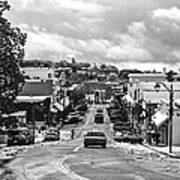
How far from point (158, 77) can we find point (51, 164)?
397ft

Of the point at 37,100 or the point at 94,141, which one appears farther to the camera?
the point at 37,100

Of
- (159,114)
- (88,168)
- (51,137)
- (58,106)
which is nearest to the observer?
(88,168)

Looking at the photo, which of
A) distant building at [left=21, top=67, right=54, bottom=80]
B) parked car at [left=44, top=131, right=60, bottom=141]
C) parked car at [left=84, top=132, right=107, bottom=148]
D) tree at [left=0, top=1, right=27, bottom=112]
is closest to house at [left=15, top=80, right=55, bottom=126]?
distant building at [left=21, top=67, right=54, bottom=80]

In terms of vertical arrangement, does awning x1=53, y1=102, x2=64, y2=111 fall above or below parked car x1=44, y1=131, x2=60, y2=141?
above

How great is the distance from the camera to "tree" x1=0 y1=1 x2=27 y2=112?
32.4 m

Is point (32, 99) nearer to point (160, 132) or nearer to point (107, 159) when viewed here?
point (160, 132)

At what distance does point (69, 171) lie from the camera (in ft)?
81.3

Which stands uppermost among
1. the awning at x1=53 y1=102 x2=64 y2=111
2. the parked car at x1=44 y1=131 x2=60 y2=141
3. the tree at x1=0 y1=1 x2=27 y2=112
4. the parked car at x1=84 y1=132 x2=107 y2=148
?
the tree at x1=0 y1=1 x2=27 y2=112

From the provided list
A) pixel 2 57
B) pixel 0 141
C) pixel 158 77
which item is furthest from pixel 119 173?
pixel 158 77

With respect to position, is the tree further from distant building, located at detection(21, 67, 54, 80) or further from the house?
distant building, located at detection(21, 67, 54, 80)

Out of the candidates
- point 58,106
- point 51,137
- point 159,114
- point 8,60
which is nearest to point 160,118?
point 159,114

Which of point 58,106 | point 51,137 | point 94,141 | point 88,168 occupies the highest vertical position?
point 88,168

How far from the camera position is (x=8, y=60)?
109 feet

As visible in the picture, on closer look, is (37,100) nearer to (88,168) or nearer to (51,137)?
(51,137)
